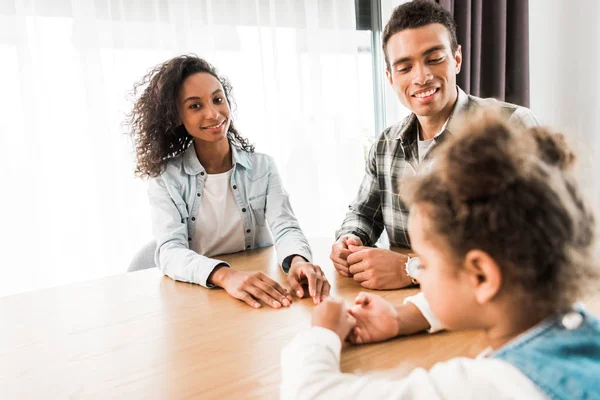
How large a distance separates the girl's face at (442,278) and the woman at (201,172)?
2.90ft

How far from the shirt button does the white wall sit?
3016mm

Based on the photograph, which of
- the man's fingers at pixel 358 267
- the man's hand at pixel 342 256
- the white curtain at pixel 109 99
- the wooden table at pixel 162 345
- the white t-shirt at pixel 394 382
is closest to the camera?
the white t-shirt at pixel 394 382

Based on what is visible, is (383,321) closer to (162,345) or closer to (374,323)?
(374,323)

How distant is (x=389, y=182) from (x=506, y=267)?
4.06ft

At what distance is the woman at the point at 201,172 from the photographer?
168 cm

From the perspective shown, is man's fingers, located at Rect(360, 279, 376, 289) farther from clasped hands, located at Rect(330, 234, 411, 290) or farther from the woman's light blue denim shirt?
the woman's light blue denim shirt

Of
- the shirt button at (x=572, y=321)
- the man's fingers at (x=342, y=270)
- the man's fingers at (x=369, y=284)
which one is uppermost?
the shirt button at (x=572, y=321)

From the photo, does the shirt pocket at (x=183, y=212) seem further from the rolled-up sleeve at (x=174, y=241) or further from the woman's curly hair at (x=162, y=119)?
the woman's curly hair at (x=162, y=119)

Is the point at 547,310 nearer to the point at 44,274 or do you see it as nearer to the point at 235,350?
the point at 235,350

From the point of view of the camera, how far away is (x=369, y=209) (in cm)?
184

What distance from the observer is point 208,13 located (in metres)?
2.54

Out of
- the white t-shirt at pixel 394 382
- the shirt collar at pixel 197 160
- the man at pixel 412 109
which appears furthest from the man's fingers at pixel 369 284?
the shirt collar at pixel 197 160

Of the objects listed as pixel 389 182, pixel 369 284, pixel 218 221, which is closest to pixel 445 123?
pixel 389 182

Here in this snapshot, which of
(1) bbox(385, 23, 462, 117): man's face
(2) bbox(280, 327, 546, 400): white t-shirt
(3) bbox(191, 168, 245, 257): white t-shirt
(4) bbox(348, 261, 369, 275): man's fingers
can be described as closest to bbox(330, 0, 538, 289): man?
(1) bbox(385, 23, 462, 117): man's face
